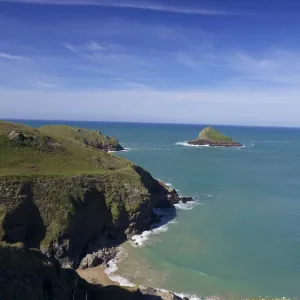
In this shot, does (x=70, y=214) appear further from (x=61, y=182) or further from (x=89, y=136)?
(x=89, y=136)

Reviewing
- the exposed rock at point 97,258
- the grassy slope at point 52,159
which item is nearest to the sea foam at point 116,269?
the exposed rock at point 97,258

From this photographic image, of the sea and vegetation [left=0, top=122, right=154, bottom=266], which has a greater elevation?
vegetation [left=0, top=122, right=154, bottom=266]

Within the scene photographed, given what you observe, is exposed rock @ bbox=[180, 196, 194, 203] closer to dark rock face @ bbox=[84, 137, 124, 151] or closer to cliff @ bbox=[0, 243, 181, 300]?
cliff @ bbox=[0, 243, 181, 300]

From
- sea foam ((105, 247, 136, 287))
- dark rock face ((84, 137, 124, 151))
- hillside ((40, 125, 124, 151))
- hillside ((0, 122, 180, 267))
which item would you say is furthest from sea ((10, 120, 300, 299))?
hillside ((40, 125, 124, 151))

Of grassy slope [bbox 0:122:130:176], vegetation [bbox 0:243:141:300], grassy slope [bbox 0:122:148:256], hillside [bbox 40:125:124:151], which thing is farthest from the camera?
hillside [bbox 40:125:124:151]

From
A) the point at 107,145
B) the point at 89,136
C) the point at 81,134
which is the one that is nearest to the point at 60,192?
the point at 81,134

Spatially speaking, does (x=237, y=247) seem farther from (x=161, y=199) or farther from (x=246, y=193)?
(x=246, y=193)

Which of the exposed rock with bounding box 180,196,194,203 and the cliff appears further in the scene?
the exposed rock with bounding box 180,196,194,203

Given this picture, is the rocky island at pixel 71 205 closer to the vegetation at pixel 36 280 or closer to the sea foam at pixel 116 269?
the vegetation at pixel 36 280
